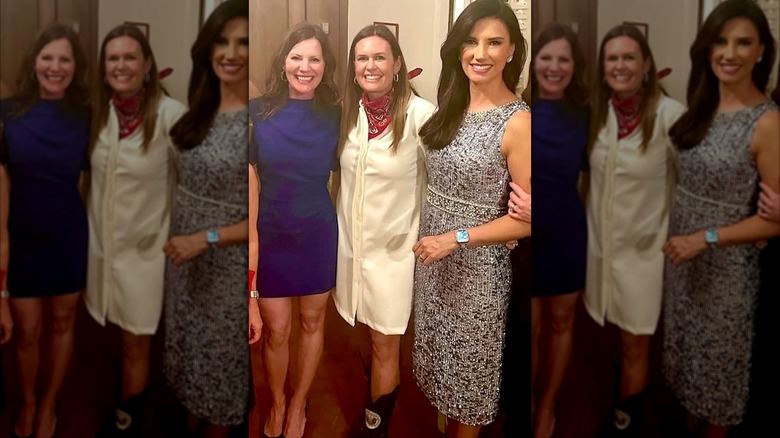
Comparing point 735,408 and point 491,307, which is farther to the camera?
point 491,307

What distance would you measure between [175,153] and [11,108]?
0.41m

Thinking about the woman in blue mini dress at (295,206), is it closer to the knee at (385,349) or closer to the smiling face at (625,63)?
the knee at (385,349)

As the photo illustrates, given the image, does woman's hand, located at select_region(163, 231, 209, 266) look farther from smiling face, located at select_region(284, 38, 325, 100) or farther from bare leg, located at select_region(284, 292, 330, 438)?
smiling face, located at select_region(284, 38, 325, 100)

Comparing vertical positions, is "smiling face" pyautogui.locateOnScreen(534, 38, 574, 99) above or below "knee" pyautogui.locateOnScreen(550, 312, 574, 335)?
above

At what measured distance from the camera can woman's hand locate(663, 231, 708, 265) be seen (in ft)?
4.99

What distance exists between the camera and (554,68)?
1.60 metres

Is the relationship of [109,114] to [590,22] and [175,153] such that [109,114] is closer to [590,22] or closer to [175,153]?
[175,153]

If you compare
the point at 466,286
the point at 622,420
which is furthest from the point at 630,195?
the point at 622,420

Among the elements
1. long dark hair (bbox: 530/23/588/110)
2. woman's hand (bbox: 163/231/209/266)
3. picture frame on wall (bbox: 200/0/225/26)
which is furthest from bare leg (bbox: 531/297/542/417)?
picture frame on wall (bbox: 200/0/225/26)

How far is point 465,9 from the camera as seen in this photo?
5.30 feet

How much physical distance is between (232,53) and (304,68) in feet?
0.62

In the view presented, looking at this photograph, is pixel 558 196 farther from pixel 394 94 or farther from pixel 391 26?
pixel 391 26

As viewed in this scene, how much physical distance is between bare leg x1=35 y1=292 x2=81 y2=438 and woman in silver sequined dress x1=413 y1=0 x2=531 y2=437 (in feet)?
2.97

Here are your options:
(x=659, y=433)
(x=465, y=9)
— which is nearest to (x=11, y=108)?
(x=465, y=9)
